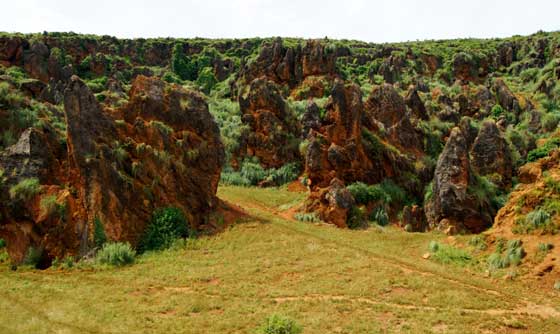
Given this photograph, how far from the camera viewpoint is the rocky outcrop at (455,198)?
30.0 meters

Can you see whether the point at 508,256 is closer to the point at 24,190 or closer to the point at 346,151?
the point at 346,151

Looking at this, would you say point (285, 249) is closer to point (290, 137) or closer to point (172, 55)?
point (290, 137)

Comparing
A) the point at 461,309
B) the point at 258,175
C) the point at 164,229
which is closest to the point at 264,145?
the point at 258,175

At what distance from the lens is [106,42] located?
9725 cm

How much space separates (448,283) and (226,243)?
9876 mm

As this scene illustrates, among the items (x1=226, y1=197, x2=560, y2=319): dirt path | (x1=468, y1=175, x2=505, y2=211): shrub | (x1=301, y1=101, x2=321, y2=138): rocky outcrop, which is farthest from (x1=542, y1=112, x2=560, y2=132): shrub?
(x1=226, y1=197, x2=560, y2=319): dirt path

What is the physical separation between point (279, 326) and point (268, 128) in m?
32.3

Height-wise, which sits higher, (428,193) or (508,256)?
(428,193)

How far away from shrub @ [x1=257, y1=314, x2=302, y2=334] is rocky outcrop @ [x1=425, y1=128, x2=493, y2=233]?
56.6 ft

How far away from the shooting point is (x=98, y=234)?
2148 cm

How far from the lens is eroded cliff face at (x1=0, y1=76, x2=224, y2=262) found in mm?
21500

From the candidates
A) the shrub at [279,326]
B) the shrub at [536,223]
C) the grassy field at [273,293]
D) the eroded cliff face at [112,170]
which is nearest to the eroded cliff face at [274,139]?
the eroded cliff face at [112,170]

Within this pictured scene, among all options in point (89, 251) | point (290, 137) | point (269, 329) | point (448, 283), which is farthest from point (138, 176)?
point (290, 137)

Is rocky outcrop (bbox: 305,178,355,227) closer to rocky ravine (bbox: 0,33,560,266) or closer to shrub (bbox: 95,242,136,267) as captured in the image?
rocky ravine (bbox: 0,33,560,266)
